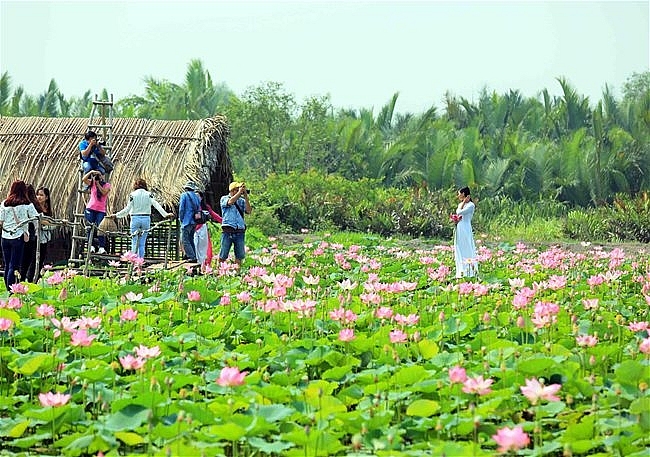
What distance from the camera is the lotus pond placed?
4020mm

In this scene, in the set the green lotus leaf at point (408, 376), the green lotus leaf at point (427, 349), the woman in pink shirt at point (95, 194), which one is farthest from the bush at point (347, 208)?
the green lotus leaf at point (408, 376)

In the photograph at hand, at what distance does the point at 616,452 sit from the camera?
3930 millimetres

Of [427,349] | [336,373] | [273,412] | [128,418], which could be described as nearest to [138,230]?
[427,349]

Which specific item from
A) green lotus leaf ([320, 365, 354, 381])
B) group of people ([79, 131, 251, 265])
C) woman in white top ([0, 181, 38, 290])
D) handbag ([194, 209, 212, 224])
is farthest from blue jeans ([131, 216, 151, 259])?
green lotus leaf ([320, 365, 354, 381])

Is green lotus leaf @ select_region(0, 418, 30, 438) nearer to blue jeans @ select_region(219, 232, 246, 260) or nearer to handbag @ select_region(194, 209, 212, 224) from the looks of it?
blue jeans @ select_region(219, 232, 246, 260)

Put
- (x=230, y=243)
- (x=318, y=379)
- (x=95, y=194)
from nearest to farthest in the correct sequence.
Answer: (x=318, y=379) → (x=95, y=194) → (x=230, y=243)

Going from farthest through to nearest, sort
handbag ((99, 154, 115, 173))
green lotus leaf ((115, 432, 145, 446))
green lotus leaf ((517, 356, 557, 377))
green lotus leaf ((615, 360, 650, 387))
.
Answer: handbag ((99, 154, 115, 173))
green lotus leaf ((517, 356, 557, 377))
green lotus leaf ((615, 360, 650, 387))
green lotus leaf ((115, 432, 145, 446))

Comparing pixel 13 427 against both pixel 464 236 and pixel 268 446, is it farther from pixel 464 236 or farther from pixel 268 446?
pixel 464 236

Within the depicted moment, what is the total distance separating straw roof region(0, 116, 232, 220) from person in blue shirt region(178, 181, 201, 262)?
2200mm

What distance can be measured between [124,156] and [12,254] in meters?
4.67

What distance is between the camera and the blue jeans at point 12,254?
988cm

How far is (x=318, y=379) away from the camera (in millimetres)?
5277

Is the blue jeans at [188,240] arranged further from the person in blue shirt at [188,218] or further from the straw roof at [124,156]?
the straw roof at [124,156]

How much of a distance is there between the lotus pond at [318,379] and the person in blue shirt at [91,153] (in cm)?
369
